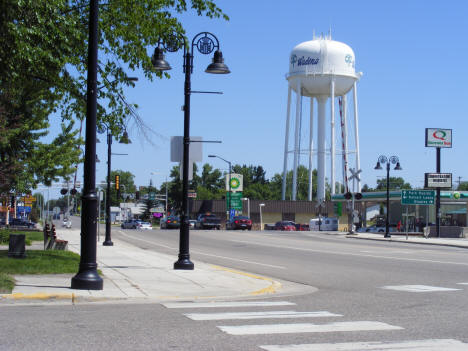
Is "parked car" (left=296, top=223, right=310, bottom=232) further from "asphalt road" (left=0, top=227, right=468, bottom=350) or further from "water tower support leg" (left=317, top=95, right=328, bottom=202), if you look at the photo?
"asphalt road" (left=0, top=227, right=468, bottom=350)

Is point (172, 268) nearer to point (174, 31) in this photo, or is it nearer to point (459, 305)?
point (174, 31)

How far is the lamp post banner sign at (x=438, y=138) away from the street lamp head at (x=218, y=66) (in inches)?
1885

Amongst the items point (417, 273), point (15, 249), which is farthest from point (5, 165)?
point (417, 273)

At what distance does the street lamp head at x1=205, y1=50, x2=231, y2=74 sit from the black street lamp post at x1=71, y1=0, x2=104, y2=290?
4.44 meters

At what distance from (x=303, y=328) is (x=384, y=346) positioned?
4.68ft

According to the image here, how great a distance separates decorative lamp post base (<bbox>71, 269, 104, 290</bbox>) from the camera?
12.0 meters

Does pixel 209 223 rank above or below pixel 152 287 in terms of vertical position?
below

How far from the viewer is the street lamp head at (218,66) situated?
648 inches

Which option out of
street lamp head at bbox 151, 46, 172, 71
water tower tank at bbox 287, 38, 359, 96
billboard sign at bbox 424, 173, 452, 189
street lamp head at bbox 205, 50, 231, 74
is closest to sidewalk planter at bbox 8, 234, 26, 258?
street lamp head at bbox 151, 46, 172, 71

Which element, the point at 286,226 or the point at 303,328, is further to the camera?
the point at 286,226

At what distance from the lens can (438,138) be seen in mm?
61281

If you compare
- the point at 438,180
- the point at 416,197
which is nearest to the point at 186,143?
the point at 416,197

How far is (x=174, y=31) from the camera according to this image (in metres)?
18.1

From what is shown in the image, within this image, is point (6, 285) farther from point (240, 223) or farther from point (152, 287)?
point (240, 223)
